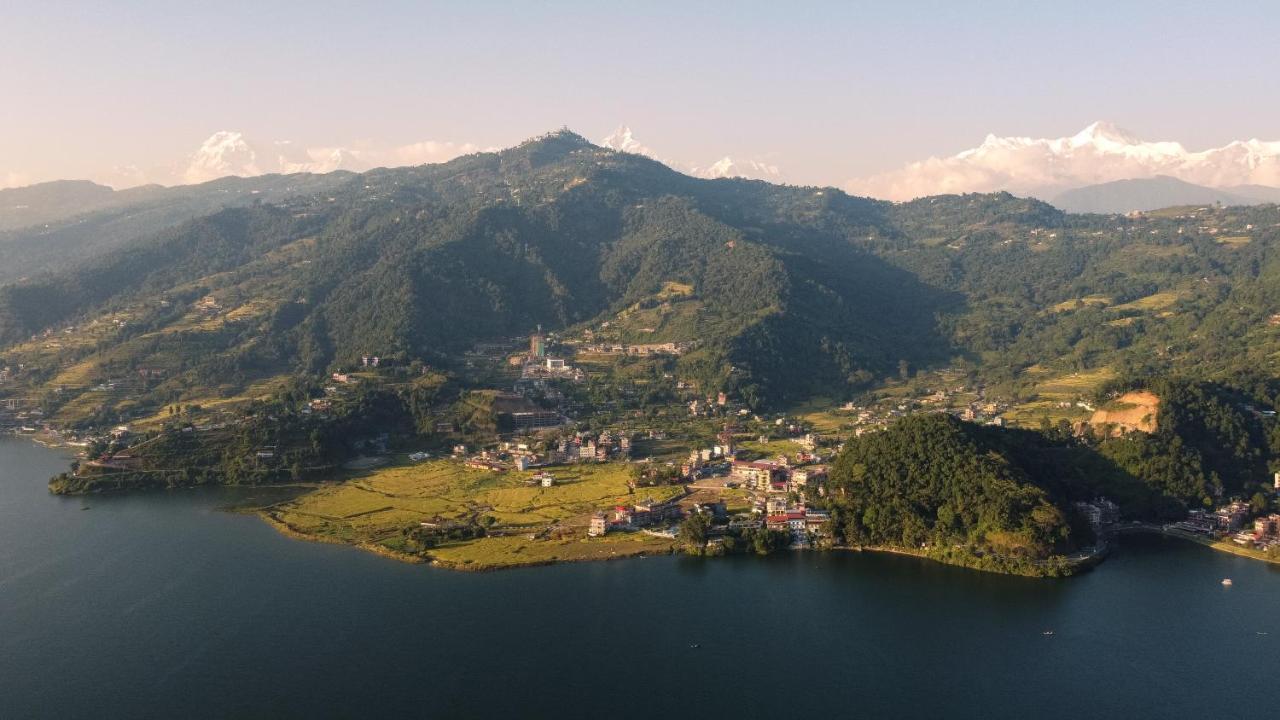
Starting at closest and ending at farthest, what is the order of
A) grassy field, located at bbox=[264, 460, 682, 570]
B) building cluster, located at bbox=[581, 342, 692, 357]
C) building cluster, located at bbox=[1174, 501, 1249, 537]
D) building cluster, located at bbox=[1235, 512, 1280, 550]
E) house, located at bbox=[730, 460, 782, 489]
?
building cluster, located at bbox=[1235, 512, 1280, 550] < grassy field, located at bbox=[264, 460, 682, 570] < building cluster, located at bbox=[1174, 501, 1249, 537] < house, located at bbox=[730, 460, 782, 489] < building cluster, located at bbox=[581, 342, 692, 357]

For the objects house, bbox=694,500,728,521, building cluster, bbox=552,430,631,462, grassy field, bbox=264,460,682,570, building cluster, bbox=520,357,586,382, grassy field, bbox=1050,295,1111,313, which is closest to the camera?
grassy field, bbox=264,460,682,570

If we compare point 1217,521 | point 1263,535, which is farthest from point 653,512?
point 1263,535

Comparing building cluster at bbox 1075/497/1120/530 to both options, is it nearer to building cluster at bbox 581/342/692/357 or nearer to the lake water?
the lake water

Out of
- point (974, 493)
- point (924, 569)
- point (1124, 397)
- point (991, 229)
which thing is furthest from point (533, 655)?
point (991, 229)

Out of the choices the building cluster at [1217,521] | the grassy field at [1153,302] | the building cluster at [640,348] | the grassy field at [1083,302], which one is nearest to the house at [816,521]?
the building cluster at [1217,521]

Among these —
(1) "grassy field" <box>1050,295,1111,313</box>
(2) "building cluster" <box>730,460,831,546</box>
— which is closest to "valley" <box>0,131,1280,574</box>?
(2) "building cluster" <box>730,460,831,546</box>

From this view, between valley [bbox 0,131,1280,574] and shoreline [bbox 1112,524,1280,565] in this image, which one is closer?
shoreline [bbox 1112,524,1280,565]

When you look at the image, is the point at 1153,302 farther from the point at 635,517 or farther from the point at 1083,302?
the point at 635,517

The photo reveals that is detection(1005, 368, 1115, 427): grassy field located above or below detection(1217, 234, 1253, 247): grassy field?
below

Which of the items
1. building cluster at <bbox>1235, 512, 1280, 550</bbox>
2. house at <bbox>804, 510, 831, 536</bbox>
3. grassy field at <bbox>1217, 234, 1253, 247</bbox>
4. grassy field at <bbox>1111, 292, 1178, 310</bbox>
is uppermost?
grassy field at <bbox>1217, 234, 1253, 247</bbox>
